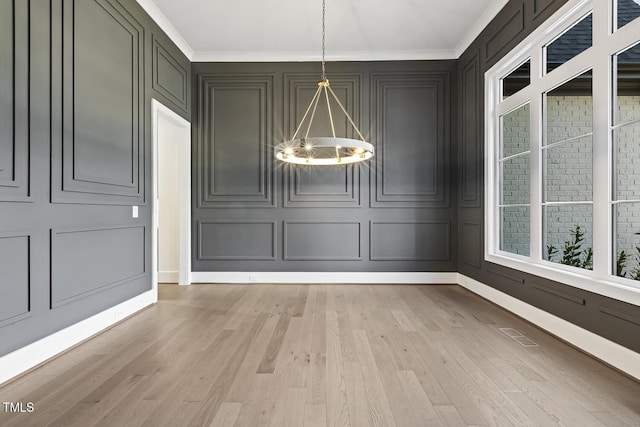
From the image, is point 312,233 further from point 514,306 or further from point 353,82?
point 514,306

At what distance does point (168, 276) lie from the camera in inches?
185

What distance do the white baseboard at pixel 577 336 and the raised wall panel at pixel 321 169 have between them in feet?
7.18

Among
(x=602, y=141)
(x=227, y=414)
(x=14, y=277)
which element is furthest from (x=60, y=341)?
(x=602, y=141)

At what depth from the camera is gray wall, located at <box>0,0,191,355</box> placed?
1.99m

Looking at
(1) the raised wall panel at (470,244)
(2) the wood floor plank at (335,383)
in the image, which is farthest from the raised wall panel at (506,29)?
(2) the wood floor plank at (335,383)

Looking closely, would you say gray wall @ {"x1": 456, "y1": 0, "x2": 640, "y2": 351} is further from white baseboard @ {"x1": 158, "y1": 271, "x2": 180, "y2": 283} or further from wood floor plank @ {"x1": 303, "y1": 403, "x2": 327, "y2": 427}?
white baseboard @ {"x1": 158, "y1": 271, "x2": 180, "y2": 283}

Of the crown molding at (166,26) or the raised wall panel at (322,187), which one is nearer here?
the crown molding at (166,26)

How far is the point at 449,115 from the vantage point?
4574 millimetres

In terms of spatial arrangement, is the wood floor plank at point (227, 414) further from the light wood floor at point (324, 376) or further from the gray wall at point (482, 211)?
the gray wall at point (482, 211)

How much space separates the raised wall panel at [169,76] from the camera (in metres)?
3.67

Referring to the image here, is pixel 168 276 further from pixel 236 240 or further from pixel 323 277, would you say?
pixel 323 277

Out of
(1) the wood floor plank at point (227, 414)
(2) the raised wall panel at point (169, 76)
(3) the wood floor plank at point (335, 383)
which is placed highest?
(2) the raised wall panel at point (169, 76)

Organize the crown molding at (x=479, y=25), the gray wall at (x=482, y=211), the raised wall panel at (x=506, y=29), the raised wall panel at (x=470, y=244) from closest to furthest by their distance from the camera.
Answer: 1. the gray wall at (x=482, y=211)
2. the raised wall panel at (x=506, y=29)
3. the crown molding at (x=479, y=25)
4. the raised wall panel at (x=470, y=244)

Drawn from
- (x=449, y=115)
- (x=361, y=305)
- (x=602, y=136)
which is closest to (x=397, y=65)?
(x=449, y=115)
